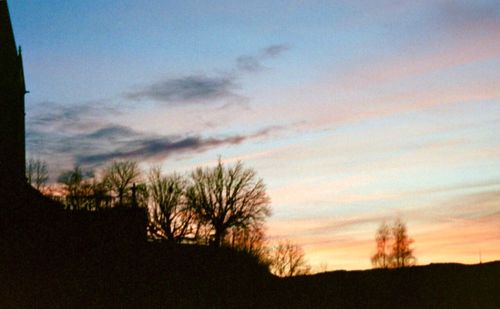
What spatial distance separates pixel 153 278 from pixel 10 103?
32.6m

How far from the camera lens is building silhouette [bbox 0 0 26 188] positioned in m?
49.5

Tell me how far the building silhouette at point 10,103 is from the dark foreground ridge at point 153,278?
14.1 m

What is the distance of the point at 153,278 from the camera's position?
22500 mm

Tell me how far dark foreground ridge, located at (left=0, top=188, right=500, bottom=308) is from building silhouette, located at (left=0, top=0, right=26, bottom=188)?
1406cm

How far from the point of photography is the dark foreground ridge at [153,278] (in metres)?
14.1

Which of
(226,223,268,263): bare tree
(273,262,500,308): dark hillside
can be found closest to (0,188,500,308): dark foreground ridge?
(273,262,500,308): dark hillside

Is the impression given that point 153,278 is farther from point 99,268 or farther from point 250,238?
point 250,238

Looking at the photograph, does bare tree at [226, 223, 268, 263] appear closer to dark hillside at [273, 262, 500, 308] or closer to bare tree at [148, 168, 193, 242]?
bare tree at [148, 168, 193, 242]

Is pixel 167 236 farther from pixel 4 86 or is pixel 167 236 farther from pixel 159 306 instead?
pixel 159 306

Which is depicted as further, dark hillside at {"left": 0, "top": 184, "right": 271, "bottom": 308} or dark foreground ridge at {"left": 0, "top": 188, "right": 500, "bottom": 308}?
dark hillside at {"left": 0, "top": 184, "right": 271, "bottom": 308}

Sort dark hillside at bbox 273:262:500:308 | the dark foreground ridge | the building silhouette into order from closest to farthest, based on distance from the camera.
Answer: dark hillside at bbox 273:262:500:308, the dark foreground ridge, the building silhouette

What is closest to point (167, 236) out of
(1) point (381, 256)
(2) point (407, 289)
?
(1) point (381, 256)

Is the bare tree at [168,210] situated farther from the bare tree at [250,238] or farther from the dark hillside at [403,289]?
→ the dark hillside at [403,289]

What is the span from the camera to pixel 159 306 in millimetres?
18359
